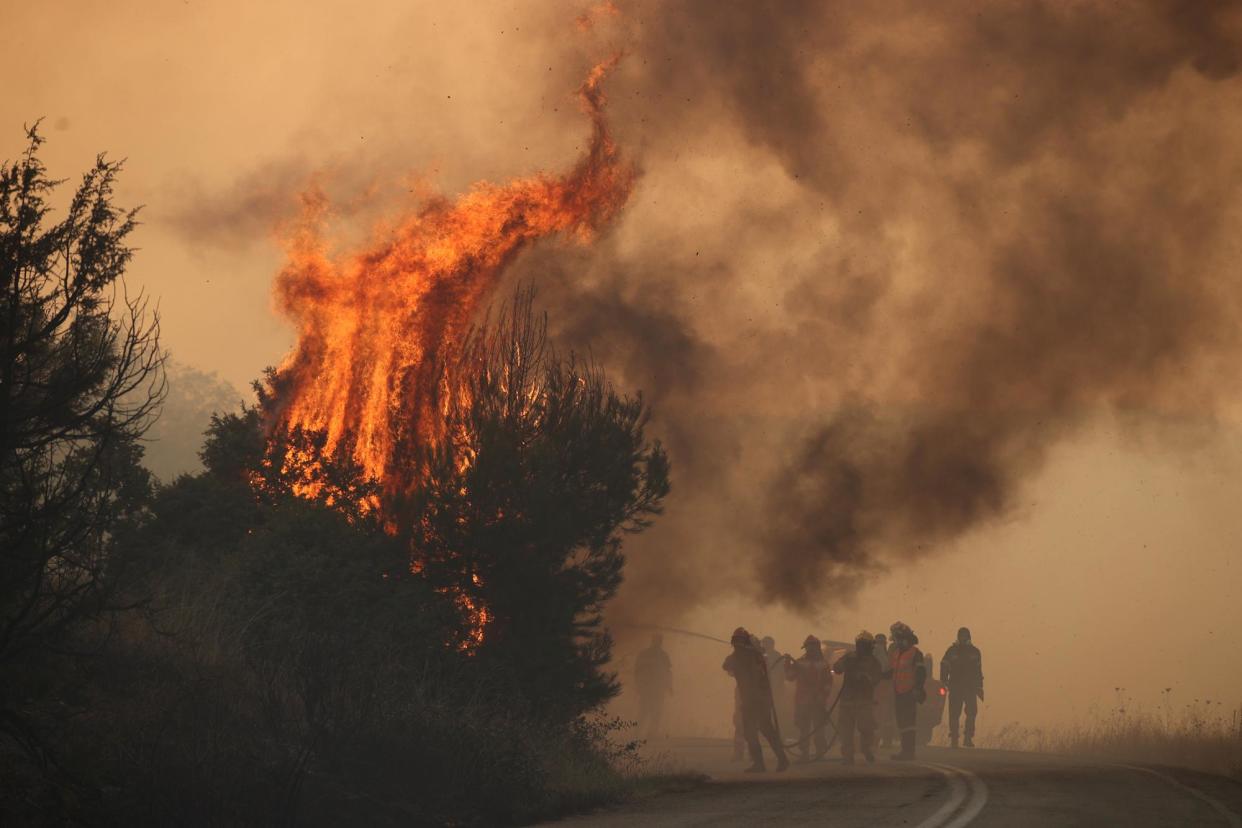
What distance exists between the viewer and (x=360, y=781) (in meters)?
12.5

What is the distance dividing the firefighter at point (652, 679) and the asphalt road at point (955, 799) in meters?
16.8

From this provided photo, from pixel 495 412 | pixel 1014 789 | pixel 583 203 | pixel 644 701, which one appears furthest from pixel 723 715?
pixel 1014 789

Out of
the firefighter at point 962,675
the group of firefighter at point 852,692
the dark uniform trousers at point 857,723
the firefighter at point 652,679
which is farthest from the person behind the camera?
the firefighter at point 652,679

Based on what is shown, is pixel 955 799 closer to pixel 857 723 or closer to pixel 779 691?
pixel 857 723

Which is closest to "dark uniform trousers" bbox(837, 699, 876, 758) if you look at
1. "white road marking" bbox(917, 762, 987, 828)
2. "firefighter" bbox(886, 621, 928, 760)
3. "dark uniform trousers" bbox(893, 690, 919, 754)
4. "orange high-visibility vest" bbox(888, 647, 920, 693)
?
"dark uniform trousers" bbox(893, 690, 919, 754)

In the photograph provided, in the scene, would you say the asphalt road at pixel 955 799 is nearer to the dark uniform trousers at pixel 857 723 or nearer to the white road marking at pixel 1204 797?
the white road marking at pixel 1204 797

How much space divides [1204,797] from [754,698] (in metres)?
9.60

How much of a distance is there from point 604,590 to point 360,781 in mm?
9117

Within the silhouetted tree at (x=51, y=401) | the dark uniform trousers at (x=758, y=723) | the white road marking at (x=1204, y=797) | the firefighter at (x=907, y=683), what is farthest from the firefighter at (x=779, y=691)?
the silhouetted tree at (x=51, y=401)

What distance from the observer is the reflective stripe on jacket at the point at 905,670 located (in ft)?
81.9

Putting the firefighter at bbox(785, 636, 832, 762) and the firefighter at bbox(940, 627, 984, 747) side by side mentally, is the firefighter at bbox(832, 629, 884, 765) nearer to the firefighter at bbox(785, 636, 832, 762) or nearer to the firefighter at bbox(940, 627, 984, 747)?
the firefighter at bbox(785, 636, 832, 762)

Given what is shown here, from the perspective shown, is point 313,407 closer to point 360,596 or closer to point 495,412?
point 495,412

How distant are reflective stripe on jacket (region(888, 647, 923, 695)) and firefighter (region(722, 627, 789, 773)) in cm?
308

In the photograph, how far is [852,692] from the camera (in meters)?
24.1
